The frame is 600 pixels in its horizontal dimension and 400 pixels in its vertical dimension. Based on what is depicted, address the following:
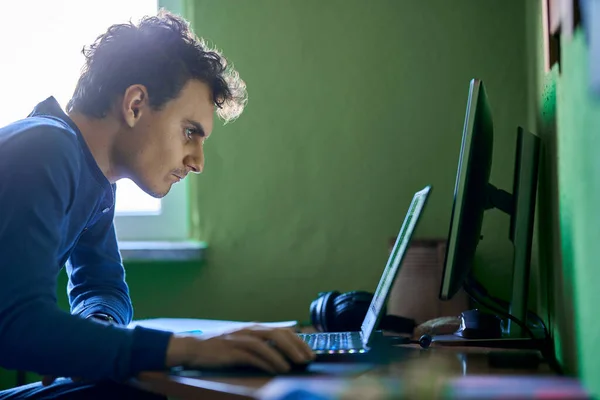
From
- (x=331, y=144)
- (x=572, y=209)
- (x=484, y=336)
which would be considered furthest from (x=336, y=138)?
(x=572, y=209)

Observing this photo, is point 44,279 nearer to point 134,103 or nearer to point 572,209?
point 134,103

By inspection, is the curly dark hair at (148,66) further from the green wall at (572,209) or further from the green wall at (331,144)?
the green wall at (572,209)

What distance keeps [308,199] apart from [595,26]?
4.85 feet

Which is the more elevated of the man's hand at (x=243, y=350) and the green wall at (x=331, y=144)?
the green wall at (x=331, y=144)

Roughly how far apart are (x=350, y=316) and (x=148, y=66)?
67 cm

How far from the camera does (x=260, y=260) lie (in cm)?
208

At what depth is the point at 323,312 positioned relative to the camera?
4.96 feet

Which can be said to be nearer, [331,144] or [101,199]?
[101,199]

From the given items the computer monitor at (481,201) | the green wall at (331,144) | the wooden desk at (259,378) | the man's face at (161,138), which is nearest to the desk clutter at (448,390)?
the wooden desk at (259,378)

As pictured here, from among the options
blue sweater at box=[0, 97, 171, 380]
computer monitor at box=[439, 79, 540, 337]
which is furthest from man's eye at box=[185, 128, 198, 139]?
computer monitor at box=[439, 79, 540, 337]

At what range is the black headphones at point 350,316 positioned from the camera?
1.47 meters

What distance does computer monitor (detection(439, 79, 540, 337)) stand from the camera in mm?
1120

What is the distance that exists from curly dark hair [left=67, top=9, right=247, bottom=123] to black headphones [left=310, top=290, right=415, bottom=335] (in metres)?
0.51

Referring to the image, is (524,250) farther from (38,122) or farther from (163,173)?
(38,122)
